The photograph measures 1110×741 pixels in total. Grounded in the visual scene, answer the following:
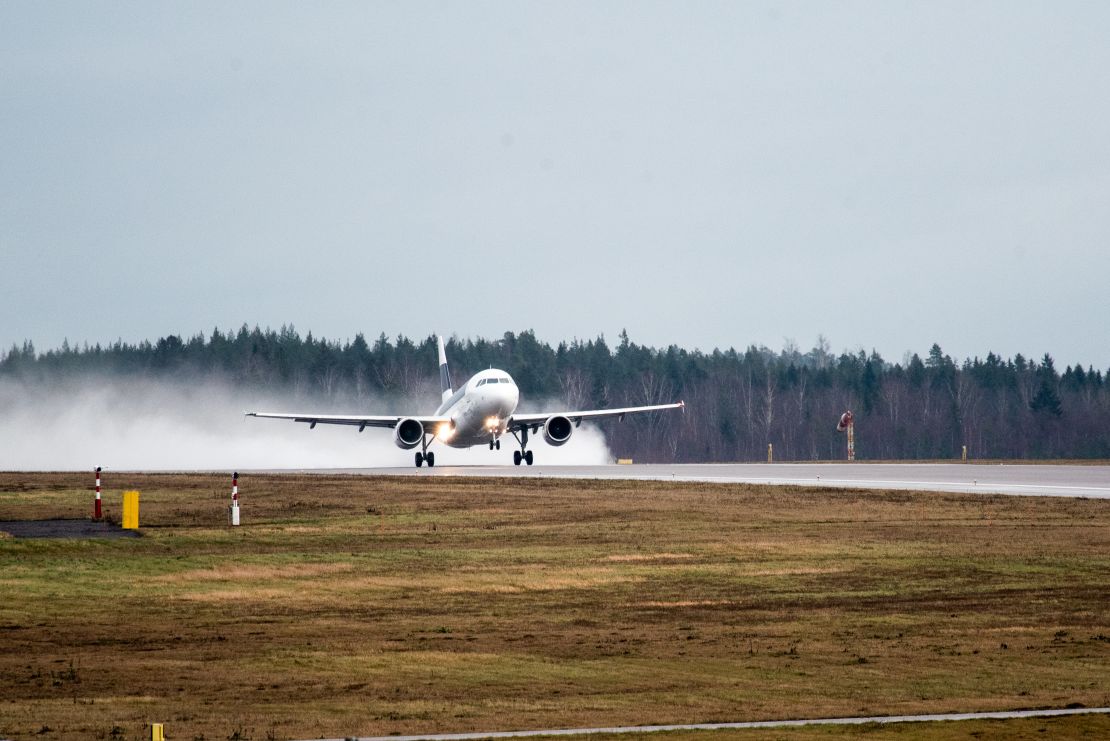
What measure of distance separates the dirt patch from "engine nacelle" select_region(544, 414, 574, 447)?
38.7 m

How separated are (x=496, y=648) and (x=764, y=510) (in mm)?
23844

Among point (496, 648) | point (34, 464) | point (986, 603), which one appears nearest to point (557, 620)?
point (496, 648)

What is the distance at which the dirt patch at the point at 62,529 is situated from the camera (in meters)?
33.9

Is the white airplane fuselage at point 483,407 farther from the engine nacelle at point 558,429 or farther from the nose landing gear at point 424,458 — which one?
the engine nacelle at point 558,429

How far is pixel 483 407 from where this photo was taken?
226 ft

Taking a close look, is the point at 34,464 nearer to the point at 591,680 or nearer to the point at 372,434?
the point at 372,434

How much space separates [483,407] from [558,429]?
710cm

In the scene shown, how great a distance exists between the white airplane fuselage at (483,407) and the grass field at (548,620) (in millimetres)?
26107

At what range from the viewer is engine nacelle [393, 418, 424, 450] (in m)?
72.1

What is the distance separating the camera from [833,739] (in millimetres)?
13609

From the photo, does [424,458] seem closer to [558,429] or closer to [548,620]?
[558,429]

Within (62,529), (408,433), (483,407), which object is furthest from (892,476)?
(62,529)

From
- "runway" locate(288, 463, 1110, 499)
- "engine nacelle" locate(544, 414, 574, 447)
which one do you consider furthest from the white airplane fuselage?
"engine nacelle" locate(544, 414, 574, 447)

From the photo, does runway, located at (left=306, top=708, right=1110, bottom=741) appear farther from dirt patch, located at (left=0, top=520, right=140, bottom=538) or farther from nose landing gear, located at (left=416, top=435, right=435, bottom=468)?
nose landing gear, located at (left=416, top=435, right=435, bottom=468)
